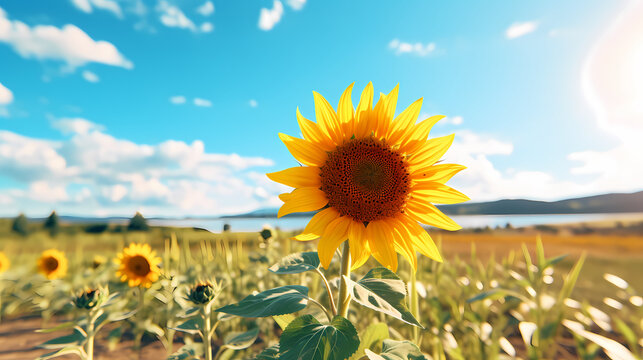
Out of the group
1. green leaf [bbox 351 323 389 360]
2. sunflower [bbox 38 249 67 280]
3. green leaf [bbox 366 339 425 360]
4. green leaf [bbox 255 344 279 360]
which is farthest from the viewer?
sunflower [bbox 38 249 67 280]

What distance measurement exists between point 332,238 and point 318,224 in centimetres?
7

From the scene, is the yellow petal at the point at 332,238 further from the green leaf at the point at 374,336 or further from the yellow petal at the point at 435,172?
the green leaf at the point at 374,336

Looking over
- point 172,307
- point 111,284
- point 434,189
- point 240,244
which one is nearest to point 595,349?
point 434,189

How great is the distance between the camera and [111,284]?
11.4 feet

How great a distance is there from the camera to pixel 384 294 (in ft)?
3.49

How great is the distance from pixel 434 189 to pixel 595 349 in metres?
1.50

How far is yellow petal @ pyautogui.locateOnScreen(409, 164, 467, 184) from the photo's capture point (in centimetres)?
122

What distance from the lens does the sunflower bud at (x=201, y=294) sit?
5.21 feet

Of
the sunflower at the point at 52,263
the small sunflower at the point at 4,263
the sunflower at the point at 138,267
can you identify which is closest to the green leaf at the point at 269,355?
the sunflower at the point at 138,267

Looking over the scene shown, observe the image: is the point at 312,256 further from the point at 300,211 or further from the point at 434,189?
the point at 434,189

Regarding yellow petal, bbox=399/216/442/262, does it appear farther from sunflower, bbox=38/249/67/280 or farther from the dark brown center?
sunflower, bbox=38/249/67/280

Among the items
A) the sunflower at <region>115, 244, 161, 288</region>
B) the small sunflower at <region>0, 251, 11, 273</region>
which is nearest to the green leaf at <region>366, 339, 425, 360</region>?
the sunflower at <region>115, 244, 161, 288</region>

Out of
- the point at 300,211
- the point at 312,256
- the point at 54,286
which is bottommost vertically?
the point at 54,286

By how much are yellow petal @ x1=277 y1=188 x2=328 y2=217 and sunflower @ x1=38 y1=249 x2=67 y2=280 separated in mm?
4609
